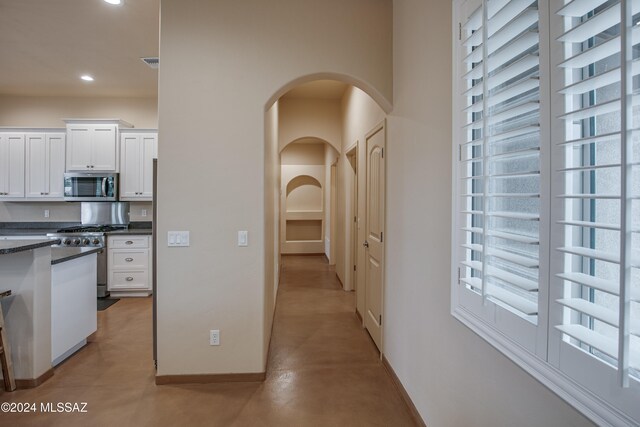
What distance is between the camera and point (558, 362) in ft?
3.33

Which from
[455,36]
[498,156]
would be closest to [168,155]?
[455,36]

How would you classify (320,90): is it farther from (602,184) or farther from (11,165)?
(11,165)

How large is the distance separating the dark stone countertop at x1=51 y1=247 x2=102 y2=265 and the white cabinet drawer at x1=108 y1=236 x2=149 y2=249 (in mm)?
1431

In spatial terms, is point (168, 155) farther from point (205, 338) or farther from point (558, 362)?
point (558, 362)

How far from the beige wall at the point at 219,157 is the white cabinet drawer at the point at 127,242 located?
2.65 metres

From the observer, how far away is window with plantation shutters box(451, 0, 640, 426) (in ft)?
2.62

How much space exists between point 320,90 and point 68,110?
418 centimetres

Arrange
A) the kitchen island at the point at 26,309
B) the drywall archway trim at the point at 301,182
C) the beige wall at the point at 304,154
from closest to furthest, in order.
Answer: the kitchen island at the point at 26,309 → the beige wall at the point at 304,154 → the drywall archway trim at the point at 301,182

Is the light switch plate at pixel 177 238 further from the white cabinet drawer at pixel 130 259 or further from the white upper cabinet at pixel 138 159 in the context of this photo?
the white upper cabinet at pixel 138 159

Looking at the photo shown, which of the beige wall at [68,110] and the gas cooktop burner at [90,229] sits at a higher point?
the beige wall at [68,110]

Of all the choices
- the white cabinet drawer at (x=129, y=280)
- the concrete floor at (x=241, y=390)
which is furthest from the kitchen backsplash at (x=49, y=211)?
the concrete floor at (x=241, y=390)

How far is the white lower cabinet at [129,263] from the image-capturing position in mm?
4863

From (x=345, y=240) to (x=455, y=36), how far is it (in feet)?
13.3

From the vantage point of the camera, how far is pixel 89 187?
5141 millimetres
